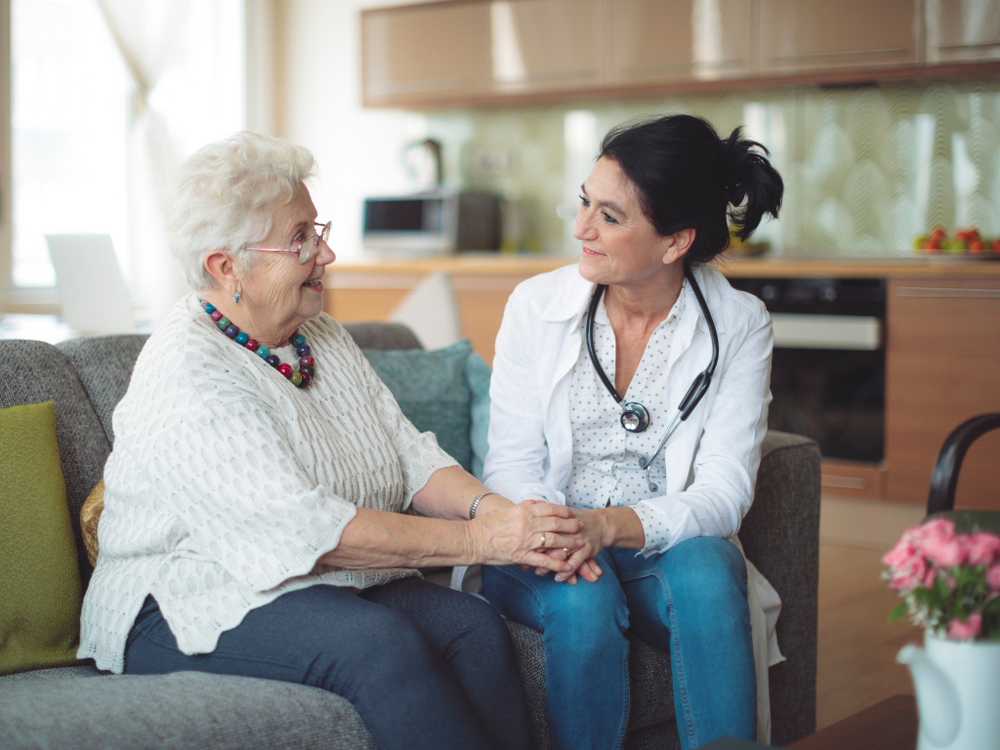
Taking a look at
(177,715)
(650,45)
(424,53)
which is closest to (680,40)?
(650,45)

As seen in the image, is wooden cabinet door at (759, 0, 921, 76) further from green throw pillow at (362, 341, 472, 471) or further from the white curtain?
the white curtain

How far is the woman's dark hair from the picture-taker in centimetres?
172

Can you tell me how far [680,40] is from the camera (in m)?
4.09

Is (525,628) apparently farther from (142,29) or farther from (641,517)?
(142,29)

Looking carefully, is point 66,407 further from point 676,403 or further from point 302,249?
point 676,403

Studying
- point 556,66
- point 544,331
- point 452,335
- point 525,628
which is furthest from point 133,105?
point 525,628

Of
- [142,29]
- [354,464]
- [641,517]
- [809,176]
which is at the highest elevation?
[142,29]

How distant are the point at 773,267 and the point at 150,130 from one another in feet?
9.59

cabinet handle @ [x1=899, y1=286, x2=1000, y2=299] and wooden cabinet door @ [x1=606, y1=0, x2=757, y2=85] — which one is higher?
wooden cabinet door @ [x1=606, y1=0, x2=757, y2=85]

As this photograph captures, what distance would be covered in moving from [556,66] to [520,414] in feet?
9.86

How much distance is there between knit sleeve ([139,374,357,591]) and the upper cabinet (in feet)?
10.7

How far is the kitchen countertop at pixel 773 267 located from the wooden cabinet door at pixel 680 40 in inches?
32.5

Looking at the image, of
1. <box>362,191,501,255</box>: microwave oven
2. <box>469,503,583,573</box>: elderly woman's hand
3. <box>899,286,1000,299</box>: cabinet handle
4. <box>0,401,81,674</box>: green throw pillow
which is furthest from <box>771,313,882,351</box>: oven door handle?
<box>0,401,81,674</box>: green throw pillow

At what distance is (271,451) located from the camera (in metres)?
1.34
